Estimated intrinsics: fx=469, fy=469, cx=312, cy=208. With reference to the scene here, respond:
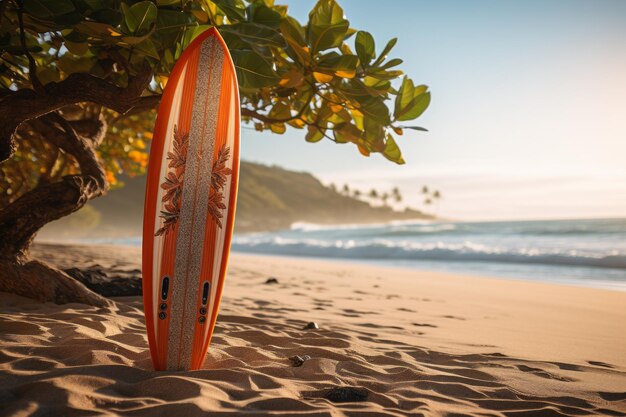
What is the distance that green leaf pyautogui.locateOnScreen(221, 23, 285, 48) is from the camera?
2.16 metres

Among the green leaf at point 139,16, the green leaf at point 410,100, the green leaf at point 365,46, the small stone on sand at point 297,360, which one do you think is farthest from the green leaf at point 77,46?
the small stone on sand at point 297,360

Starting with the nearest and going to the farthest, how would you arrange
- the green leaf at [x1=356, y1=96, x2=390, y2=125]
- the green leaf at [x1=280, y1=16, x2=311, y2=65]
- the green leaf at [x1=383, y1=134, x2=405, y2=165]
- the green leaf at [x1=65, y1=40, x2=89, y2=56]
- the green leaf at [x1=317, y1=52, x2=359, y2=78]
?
the green leaf at [x1=280, y1=16, x2=311, y2=65]
the green leaf at [x1=317, y1=52, x2=359, y2=78]
the green leaf at [x1=65, y1=40, x2=89, y2=56]
the green leaf at [x1=356, y1=96, x2=390, y2=125]
the green leaf at [x1=383, y1=134, x2=405, y2=165]

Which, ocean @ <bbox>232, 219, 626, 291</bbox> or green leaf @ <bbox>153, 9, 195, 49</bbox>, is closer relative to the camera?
green leaf @ <bbox>153, 9, 195, 49</bbox>

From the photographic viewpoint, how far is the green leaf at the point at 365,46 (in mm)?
2207

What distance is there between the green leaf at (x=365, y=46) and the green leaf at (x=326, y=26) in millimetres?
119

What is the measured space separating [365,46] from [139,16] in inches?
39.8

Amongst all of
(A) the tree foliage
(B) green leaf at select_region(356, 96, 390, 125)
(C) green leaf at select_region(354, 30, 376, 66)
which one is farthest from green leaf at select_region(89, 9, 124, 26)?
(B) green leaf at select_region(356, 96, 390, 125)

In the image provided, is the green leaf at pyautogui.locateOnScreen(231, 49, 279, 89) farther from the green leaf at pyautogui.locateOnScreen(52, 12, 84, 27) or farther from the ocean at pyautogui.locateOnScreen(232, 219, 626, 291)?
the ocean at pyautogui.locateOnScreen(232, 219, 626, 291)

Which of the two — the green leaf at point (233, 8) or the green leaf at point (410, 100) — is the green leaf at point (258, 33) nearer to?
the green leaf at point (233, 8)

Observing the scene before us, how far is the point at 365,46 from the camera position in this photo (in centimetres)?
223

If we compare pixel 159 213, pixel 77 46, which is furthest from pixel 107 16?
pixel 159 213

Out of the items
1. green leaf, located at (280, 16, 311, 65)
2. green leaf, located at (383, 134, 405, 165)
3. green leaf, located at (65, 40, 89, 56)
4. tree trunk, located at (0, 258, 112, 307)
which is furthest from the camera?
tree trunk, located at (0, 258, 112, 307)

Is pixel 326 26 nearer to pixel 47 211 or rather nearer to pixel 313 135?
pixel 313 135

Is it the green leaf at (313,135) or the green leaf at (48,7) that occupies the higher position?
the green leaf at (48,7)
